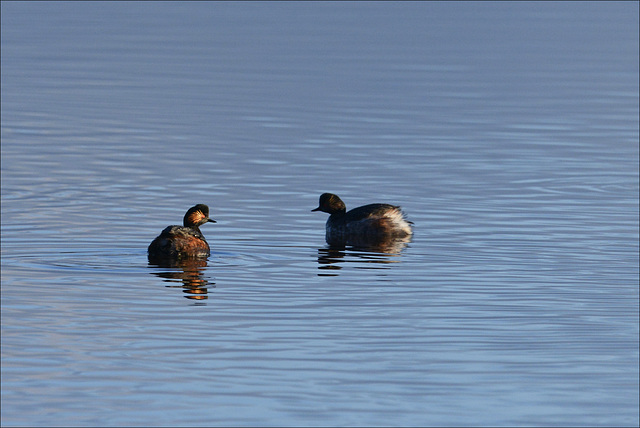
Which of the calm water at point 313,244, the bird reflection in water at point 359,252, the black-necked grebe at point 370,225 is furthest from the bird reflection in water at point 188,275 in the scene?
the black-necked grebe at point 370,225

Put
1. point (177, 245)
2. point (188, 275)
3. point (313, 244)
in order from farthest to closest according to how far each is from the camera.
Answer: point (313, 244) → point (177, 245) → point (188, 275)

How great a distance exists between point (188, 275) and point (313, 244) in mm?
2893

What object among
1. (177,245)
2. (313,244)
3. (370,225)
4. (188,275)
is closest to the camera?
(188,275)

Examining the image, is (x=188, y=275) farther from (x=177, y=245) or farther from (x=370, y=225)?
(x=370, y=225)

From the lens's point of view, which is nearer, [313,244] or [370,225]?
[313,244]

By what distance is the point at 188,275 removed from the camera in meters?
15.3

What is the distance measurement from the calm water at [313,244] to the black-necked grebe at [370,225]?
307 mm

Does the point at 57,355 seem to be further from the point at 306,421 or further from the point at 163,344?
the point at 306,421

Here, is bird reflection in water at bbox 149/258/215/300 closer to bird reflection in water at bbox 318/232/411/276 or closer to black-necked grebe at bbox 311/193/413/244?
bird reflection in water at bbox 318/232/411/276

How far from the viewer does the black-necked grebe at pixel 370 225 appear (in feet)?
61.0

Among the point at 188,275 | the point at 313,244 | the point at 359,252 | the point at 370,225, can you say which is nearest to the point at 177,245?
the point at 188,275

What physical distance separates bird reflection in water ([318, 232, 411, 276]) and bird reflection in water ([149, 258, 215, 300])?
1360 millimetres

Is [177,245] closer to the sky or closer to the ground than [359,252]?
closer to the ground

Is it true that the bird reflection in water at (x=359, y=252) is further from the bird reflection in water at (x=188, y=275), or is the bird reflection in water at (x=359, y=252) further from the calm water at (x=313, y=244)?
the bird reflection in water at (x=188, y=275)
